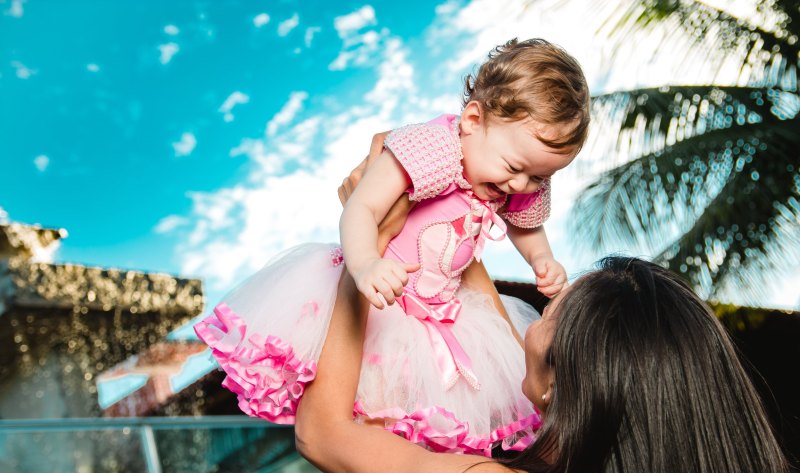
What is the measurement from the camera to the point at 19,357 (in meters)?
7.43

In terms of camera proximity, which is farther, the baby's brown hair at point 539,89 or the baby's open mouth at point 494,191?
the baby's open mouth at point 494,191

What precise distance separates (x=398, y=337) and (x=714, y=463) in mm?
666

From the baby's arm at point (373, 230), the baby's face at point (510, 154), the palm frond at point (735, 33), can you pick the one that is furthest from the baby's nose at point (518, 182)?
the palm frond at point (735, 33)

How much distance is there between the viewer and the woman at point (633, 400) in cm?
127

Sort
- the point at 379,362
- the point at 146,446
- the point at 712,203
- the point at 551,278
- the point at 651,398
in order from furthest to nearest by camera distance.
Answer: the point at 712,203 → the point at 146,446 → the point at 551,278 → the point at 379,362 → the point at 651,398

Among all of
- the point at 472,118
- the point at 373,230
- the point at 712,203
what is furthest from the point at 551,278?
the point at 712,203

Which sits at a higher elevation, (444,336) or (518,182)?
(518,182)

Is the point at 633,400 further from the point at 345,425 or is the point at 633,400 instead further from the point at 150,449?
the point at 150,449

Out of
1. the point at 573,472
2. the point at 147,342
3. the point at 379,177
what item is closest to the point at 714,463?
the point at 573,472

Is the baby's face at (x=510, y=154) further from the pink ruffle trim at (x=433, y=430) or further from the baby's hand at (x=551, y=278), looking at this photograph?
the pink ruffle trim at (x=433, y=430)

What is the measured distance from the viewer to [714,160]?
6.61m

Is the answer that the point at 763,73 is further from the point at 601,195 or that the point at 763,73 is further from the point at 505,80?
the point at 505,80

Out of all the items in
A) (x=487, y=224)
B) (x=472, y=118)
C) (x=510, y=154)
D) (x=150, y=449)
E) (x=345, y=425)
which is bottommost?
(x=150, y=449)

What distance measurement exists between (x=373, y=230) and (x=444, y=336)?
34 cm
